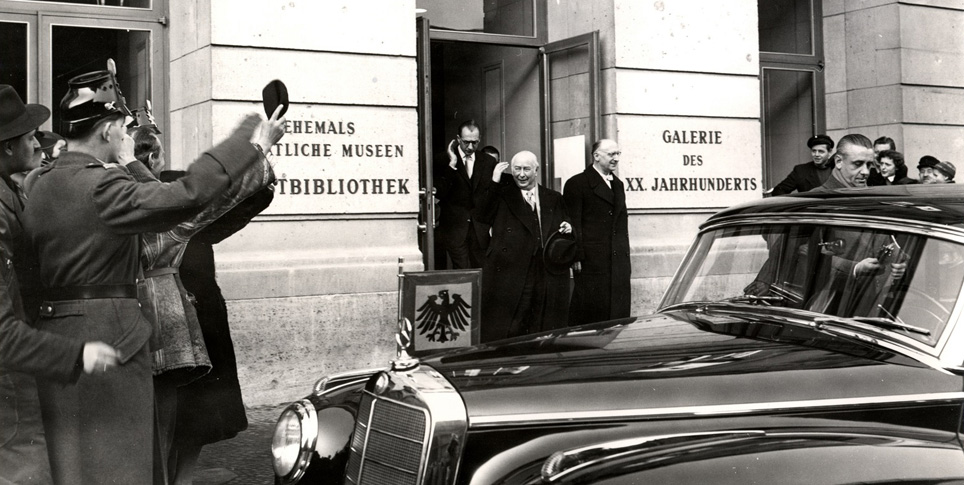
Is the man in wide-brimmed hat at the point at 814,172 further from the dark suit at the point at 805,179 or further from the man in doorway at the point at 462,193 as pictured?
the man in doorway at the point at 462,193

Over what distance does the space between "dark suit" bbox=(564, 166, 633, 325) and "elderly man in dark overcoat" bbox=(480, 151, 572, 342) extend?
8.4 inches

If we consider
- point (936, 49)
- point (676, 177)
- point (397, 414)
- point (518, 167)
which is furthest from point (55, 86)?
point (936, 49)

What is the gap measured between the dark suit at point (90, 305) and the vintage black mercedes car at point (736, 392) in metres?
0.56

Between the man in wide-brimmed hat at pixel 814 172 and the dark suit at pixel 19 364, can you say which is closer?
the dark suit at pixel 19 364

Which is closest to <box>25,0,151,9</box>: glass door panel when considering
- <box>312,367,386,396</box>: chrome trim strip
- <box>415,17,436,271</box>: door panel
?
<box>415,17,436,271</box>: door panel

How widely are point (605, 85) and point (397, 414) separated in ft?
23.3

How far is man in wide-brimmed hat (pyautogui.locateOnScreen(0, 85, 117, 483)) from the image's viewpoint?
321 cm

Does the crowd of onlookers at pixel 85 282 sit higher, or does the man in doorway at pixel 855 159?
the man in doorway at pixel 855 159

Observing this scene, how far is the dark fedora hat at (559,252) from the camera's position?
8414 millimetres

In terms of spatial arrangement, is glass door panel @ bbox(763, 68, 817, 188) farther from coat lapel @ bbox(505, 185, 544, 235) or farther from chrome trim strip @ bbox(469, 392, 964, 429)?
chrome trim strip @ bbox(469, 392, 964, 429)

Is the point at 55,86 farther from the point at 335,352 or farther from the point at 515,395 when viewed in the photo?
the point at 515,395

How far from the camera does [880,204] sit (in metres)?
3.55

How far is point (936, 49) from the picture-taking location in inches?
453

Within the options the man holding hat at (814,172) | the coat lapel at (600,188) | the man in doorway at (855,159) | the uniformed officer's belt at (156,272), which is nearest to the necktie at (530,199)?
the coat lapel at (600,188)
